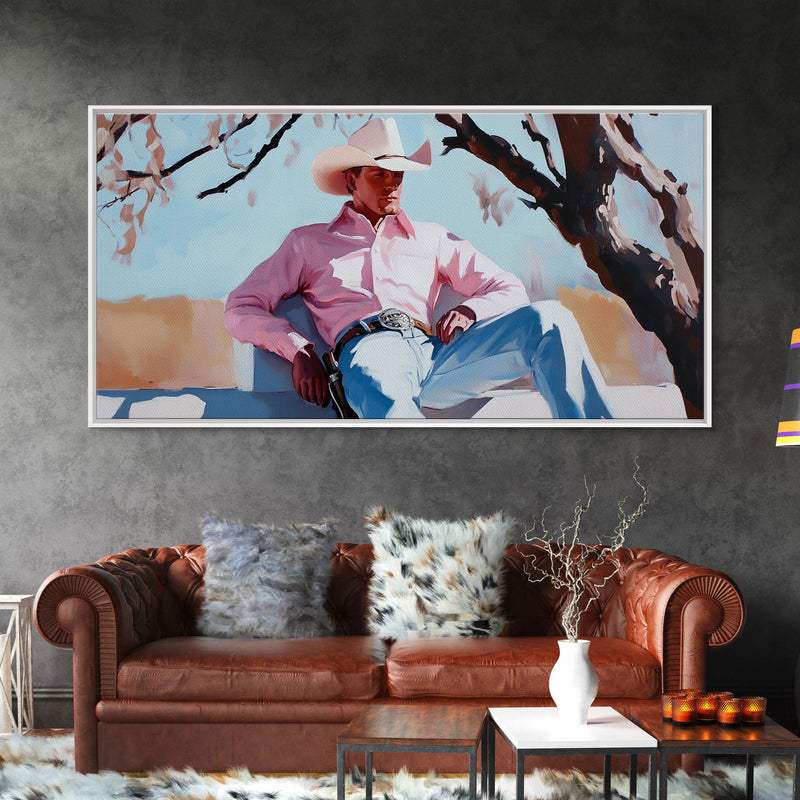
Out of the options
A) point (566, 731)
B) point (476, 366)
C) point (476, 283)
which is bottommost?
point (566, 731)

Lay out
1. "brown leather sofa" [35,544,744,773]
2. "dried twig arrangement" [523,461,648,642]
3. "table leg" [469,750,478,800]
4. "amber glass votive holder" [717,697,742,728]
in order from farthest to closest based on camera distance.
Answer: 1. "dried twig arrangement" [523,461,648,642]
2. "brown leather sofa" [35,544,744,773]
3. "amber glass votive holder" [717,697,742,728]
4. "table leg" [469,750,478,800]

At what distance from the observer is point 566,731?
2.78 metres

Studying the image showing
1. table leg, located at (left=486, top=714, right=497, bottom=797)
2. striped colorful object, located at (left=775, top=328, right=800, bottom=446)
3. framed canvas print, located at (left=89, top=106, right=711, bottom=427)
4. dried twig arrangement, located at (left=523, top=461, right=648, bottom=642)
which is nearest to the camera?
table leg, located at (left=486, top=714, right=497, bottom=797)

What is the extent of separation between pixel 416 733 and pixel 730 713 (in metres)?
0.94

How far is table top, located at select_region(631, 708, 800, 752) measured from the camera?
8.68 feet

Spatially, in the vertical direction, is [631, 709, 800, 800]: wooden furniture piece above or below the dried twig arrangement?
below

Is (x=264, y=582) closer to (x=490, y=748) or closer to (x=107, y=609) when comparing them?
(x=107, y=609)

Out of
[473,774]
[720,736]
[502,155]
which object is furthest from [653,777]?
[502,155]

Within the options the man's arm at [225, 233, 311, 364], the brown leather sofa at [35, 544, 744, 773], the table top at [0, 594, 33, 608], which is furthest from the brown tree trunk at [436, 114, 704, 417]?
the table top at [0, 594, 33, 608]

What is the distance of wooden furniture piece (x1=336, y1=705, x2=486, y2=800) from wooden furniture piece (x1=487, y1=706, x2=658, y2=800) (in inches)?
3.3

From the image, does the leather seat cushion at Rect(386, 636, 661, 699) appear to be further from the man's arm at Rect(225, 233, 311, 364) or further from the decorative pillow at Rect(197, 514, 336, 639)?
the man's arm at Rect(225, 233, 311, 364)

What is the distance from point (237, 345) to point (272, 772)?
1979 mm

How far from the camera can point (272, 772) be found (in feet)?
11.3

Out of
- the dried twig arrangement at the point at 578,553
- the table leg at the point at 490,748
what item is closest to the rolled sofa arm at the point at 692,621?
the dried twig arrangement at the point at 578,553
